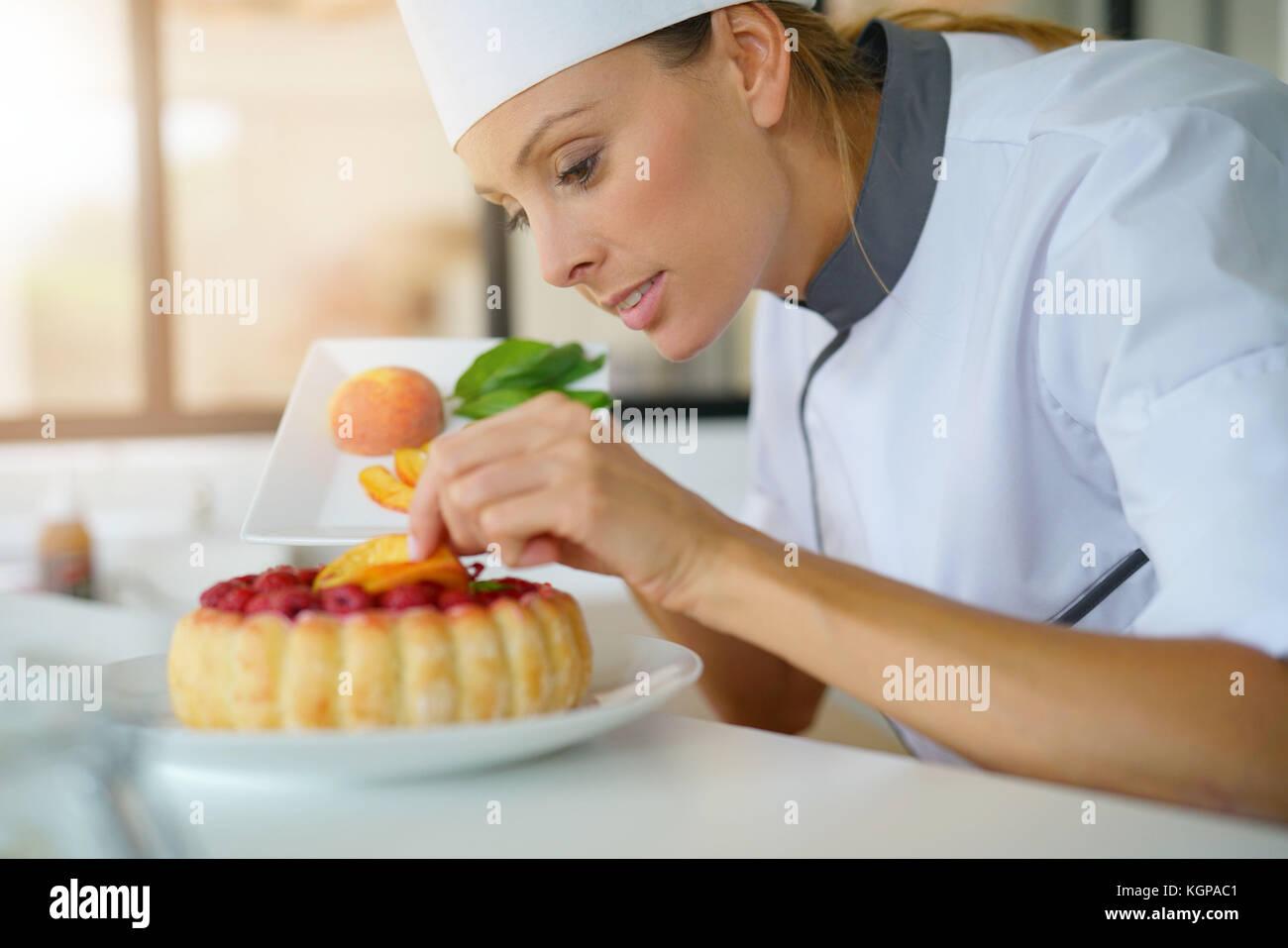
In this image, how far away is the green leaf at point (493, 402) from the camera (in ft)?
3.27

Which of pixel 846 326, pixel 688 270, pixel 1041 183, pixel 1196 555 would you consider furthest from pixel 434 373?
pixel 1196 555

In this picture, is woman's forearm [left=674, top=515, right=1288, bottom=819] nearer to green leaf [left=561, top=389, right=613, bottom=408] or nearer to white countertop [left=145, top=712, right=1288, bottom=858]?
white countertop [left=145, top=712, right=1288, bottom=858]

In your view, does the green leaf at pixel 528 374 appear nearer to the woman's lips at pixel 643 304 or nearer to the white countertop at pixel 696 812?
the woman's lips at pixel 643 304

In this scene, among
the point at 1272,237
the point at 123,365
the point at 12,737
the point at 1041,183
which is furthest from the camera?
the point at 123,365

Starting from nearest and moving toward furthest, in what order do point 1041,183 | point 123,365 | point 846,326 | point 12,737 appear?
point 12,737 < point 1041,183 < point 846,326 < point 123,365

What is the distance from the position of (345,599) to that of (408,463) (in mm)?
344

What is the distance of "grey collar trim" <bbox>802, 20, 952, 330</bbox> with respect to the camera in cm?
107

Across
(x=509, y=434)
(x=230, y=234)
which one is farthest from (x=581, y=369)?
(x=230, y=234)

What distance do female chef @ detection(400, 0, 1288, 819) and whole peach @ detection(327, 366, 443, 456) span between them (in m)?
0.18
